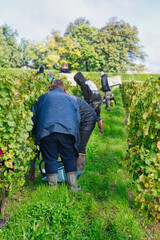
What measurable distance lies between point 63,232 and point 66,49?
4985 centimetres

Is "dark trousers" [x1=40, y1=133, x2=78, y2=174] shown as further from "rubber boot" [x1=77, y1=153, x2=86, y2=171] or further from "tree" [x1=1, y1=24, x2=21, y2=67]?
"tree" [x1=1, y1=24, x2=21, y2=67]

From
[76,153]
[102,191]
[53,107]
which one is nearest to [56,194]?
[76,153]

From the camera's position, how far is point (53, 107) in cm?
319

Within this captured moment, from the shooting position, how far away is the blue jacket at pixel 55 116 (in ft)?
10.2

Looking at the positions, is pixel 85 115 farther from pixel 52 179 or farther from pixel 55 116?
pixel 52 179

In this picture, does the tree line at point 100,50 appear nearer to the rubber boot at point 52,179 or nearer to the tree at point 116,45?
the tree at point 116,45

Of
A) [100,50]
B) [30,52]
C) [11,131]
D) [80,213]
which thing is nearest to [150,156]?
[80,213]

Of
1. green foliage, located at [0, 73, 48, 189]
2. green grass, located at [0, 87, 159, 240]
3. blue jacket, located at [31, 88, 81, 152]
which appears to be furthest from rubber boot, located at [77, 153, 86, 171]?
green foliage, located at [0, 73, 48, 189]

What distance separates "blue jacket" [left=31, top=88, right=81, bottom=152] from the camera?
10.2 feet

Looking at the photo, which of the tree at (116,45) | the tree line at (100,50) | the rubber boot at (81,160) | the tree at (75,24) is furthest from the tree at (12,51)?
the rubber boot at (81,160)

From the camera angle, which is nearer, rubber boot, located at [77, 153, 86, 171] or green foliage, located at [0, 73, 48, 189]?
green foliage, located at [0, 73, 48, 189]

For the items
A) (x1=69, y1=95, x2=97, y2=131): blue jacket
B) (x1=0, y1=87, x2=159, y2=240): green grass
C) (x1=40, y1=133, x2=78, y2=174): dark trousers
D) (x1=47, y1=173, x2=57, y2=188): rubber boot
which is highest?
(x1=69, y1=95, x2=97, y2=131): blue jacket

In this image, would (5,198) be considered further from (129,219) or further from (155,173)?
(155,173)

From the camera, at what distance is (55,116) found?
123 inches
